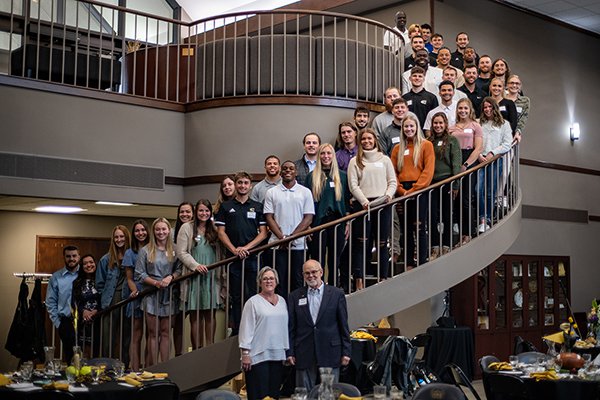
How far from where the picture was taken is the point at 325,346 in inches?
267

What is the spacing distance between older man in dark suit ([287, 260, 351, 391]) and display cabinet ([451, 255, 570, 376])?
560 cm

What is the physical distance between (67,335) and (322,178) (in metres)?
2.94

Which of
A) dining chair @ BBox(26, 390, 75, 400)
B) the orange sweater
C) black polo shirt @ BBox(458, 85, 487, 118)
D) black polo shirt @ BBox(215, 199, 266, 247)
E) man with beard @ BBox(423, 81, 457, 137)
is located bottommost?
dining chair @ BBox(26, 390, 75, 400)

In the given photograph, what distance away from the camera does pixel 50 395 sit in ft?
18.9

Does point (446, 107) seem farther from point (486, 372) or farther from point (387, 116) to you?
point (486, 372)

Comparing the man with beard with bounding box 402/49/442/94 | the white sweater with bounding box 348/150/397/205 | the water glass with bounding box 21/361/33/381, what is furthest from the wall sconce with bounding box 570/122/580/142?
the water glass with bounding box 21/361/33/381

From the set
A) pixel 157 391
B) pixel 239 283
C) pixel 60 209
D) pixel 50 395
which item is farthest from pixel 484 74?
pixel 50 395

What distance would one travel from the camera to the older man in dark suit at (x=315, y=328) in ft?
22.2

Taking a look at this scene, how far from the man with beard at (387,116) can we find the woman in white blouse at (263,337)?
2.58 m

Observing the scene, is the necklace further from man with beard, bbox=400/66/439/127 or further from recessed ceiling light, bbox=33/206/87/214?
recessed ceiling light, bbox=33/206/87/214

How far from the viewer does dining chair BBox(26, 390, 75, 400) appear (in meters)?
5.71

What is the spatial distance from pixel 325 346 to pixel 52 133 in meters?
4.03

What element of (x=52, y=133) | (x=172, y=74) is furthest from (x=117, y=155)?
(x=172, y=74)

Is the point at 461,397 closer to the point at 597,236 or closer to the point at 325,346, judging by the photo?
the point at 325,346
